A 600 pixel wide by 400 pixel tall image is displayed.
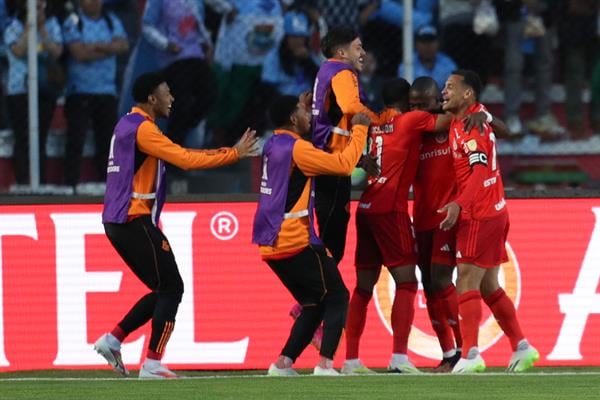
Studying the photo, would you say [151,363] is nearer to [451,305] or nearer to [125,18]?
[451,305]

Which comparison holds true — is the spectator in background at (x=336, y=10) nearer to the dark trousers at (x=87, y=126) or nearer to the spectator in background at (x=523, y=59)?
the spectator in background at (x=523, y=59)

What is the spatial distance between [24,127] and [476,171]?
410cm

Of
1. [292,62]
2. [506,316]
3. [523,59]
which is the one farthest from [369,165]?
[523,59]

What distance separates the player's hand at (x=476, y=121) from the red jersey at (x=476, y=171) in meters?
0.02

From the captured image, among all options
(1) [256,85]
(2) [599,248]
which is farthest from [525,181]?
(1) [256,85]

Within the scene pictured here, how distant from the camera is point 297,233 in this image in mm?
10383

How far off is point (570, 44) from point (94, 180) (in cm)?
427

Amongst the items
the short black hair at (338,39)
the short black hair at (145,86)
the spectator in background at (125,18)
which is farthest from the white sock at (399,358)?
the spectator in background at (125,18)

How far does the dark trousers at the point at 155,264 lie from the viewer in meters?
10.5

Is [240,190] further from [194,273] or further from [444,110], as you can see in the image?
[444,110]

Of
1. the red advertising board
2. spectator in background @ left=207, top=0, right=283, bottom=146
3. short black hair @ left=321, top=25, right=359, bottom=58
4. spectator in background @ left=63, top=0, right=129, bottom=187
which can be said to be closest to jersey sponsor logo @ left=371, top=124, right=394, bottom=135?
short black hair @ left=321, top=25, right=359, bottom=58

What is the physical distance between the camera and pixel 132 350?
12414 millimetres

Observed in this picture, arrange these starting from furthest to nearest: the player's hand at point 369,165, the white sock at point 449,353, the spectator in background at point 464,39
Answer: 1. the spectator in background at point 464,39
2. the white sock at point 449,353
3. the player's hand at point 369,165

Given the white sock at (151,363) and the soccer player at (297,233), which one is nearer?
the soccer player at (297,233)
